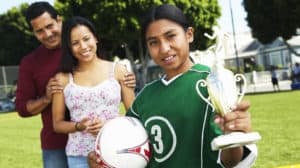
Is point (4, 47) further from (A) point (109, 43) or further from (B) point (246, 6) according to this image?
(B) point (246, 6)

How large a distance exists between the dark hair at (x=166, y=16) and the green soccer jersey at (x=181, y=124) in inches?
9.2

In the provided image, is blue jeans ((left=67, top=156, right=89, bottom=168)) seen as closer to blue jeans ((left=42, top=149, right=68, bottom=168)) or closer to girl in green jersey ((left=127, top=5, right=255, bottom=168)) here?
blue jeans ((left=42, top=149, right=68, bottom=168))

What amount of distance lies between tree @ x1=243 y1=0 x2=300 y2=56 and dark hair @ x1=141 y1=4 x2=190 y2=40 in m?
36.0

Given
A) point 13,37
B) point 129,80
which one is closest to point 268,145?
point 129,80

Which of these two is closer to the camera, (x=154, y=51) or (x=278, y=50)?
(x=154, y=51)

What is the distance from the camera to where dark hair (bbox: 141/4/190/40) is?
2.79 metres

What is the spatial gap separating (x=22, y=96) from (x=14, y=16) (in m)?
62.2

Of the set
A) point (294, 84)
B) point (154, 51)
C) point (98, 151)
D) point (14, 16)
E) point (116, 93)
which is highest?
point (14, 16)

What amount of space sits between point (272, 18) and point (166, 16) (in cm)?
3819

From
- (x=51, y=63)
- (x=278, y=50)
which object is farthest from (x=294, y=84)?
(x=278, y=50)

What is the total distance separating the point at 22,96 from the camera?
4375 mm

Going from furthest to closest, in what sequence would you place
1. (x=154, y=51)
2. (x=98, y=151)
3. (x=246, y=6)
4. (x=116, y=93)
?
(x=246, y=6) → (x=116, y=93) → (x=98, y=151) → (x=154, y=51)

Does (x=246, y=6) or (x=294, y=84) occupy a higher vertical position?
(x=246, y=6)

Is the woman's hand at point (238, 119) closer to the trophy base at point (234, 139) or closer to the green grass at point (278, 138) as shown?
the trophy base at point (234, 139)
